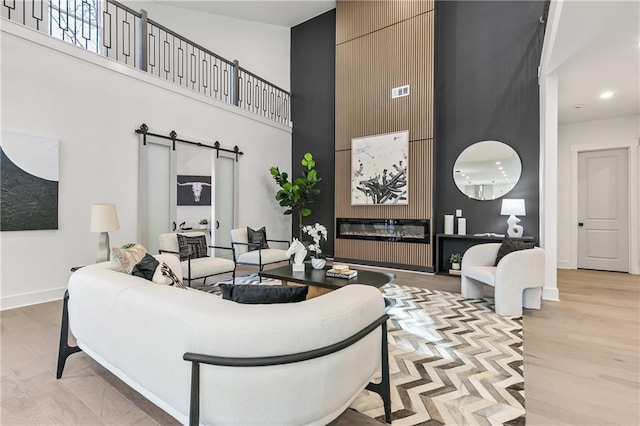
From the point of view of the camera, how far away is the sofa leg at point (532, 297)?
12.2 feet

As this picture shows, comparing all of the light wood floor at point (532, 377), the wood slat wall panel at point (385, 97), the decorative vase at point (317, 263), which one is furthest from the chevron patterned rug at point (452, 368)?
the wood slat wall panel at point (385, 97)

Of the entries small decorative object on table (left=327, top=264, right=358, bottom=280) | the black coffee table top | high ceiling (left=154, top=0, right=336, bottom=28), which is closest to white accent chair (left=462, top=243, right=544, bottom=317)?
the black coffee table top

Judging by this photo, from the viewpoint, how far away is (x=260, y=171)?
7.29 meters

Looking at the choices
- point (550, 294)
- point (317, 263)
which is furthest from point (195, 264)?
point (550, 294)

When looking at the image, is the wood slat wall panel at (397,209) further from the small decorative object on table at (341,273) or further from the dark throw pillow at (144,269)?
the dark throw pillow at (144,269)

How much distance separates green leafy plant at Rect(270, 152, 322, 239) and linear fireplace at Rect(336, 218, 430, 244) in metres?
0.99

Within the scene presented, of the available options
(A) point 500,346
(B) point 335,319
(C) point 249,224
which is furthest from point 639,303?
(C) point 249,224

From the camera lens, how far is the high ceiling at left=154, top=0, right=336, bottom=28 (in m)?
6.86

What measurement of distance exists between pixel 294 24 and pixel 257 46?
120 cm

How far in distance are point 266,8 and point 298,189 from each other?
4.25 meters

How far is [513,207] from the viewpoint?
16.7 ft

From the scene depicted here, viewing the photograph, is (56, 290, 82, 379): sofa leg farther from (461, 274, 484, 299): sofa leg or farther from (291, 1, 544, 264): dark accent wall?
(291, 1, 544, 264): dark accent wall

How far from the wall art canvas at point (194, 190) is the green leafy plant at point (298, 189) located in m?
1.49

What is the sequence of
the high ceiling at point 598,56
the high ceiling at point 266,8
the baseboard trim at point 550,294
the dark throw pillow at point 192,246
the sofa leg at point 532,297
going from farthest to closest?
the high ceiling at point 266,8 → the dark throw pillow at point 192,246 → the baseboard trim at point 550,294 → the sofa leg at point 532,297 → the high ceiling at point 598,56
